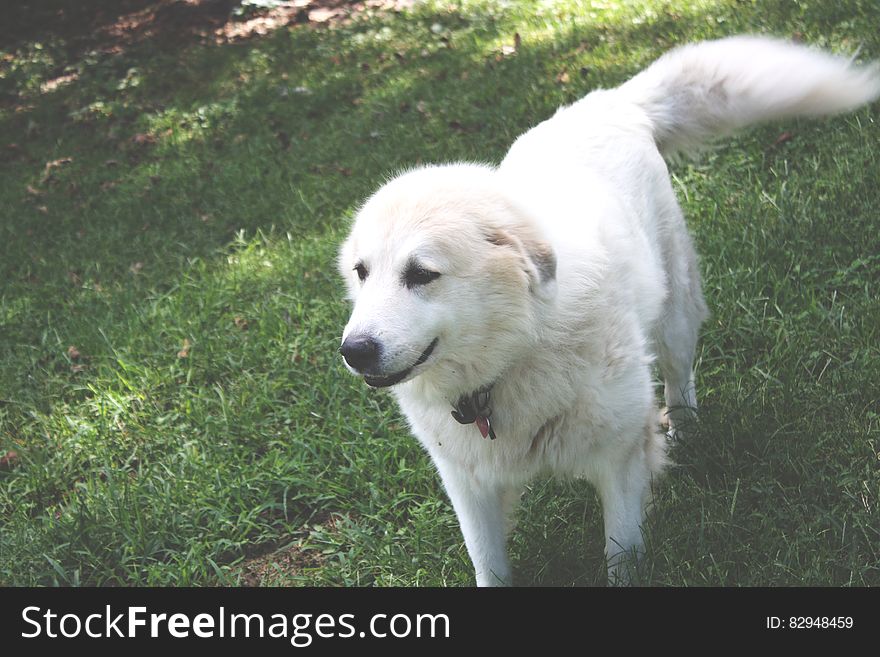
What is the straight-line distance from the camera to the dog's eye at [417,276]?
2643 mm

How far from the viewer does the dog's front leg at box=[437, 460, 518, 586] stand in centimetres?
304

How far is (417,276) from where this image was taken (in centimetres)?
265

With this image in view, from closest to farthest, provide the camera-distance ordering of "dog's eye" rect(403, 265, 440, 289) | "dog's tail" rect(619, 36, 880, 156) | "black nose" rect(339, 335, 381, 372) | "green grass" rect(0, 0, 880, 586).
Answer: "black nose" rect(339, 335, 381, 372) < "dog's eye" rect(403, 265, 440, 289) < "green grass" rect(0, 0, 880, 586) < "dog's tail" rect(619, 36, 880, 156)

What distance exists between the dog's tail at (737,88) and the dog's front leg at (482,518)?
1835 millimetres

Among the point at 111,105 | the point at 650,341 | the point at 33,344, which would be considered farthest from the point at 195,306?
the point at 111,105

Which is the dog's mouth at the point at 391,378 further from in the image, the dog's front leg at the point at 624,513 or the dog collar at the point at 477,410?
the dog's front leg at the point at 624,513

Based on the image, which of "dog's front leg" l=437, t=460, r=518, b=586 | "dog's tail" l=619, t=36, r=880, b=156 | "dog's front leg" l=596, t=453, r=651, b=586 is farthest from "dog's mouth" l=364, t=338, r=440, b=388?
"dog's tail" l=619, t=36, r=880, b=156

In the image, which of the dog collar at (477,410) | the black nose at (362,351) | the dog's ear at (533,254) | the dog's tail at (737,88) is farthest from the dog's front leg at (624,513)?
the dog's tail at (737,88)

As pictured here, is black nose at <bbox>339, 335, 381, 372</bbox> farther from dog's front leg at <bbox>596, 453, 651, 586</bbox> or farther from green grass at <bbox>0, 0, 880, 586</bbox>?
green grass at <bbox>0, 0, 880, 586</bbox>

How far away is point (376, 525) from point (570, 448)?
1.12m

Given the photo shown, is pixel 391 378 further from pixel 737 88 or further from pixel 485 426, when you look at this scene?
pixel 737 88

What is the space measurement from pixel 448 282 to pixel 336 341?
6.94 ft

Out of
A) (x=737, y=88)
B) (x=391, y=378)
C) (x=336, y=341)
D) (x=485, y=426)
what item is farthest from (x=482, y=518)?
(x=737, y=88)

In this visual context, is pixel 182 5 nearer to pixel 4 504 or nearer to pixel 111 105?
pixel 111 105
